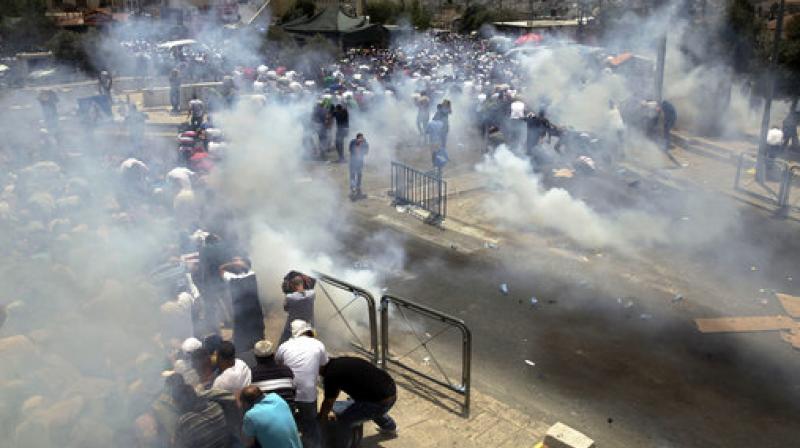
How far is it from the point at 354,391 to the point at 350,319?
2630mm

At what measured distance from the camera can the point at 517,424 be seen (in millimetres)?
5793

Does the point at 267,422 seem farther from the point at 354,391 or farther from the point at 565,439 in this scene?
the point at 565,439

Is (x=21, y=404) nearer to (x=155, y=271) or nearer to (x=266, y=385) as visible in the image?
(x=266, y=385)

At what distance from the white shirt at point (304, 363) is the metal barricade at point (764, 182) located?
9738 millimetres

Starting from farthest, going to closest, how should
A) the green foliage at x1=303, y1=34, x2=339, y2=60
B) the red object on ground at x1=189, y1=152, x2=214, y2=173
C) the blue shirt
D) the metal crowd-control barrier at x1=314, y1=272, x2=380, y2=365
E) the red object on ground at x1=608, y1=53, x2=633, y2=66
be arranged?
the green foliage at x1=303, y1=34, x2=339, y2=60
the red object on ground at x1=608, y1=53, x2=633, y2=66
the red object on ground at x1=189, y1=152, x2=214, y2=173
the metal crowd-control barrier at x1=314, y1=272, x2=380, y2=365
the blue shirt

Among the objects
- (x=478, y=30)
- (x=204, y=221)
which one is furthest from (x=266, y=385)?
(x=478, y=30)

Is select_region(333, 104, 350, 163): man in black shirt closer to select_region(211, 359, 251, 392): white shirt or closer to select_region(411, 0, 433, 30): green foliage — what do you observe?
select_region(211, 359, 251, 392): white shirt

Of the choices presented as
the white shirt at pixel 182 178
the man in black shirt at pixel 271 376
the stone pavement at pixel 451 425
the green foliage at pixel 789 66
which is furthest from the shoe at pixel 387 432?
the green foliage at pixel 789 66

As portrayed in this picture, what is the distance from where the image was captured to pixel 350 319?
24.7 feet

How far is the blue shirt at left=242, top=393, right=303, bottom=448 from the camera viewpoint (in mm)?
4035

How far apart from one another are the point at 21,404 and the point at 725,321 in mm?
6878

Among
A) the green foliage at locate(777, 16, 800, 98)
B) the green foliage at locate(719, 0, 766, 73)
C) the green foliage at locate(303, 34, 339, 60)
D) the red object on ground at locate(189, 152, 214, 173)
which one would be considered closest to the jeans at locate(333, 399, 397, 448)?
the red object on ground at locate(189, 152, 214, 173)

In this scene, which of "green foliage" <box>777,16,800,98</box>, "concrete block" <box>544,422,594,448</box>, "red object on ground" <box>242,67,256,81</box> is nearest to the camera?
"concrete block" <box>544,422,594,448</box>

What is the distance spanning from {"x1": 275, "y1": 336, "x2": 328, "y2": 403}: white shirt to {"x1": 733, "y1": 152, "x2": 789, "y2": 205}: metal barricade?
31.9 feet
